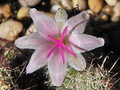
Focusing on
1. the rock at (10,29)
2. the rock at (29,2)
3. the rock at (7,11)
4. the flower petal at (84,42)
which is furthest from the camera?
the rock at (7,11)

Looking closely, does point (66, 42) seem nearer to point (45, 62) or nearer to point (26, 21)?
point (45, 62)

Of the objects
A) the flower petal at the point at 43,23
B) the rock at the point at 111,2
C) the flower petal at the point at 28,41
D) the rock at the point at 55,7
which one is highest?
the flower petal at the point at 43,23

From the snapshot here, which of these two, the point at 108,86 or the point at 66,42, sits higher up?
the point at 66,42

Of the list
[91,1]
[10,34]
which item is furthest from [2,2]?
[91,1]

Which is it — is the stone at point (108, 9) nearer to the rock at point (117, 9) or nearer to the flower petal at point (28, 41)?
the rock at point (117, 9)

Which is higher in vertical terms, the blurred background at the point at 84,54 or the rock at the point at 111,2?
the rock at the point at 111,2

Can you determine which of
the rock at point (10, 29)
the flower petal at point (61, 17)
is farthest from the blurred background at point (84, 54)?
the flower petal at point (61, 17)
